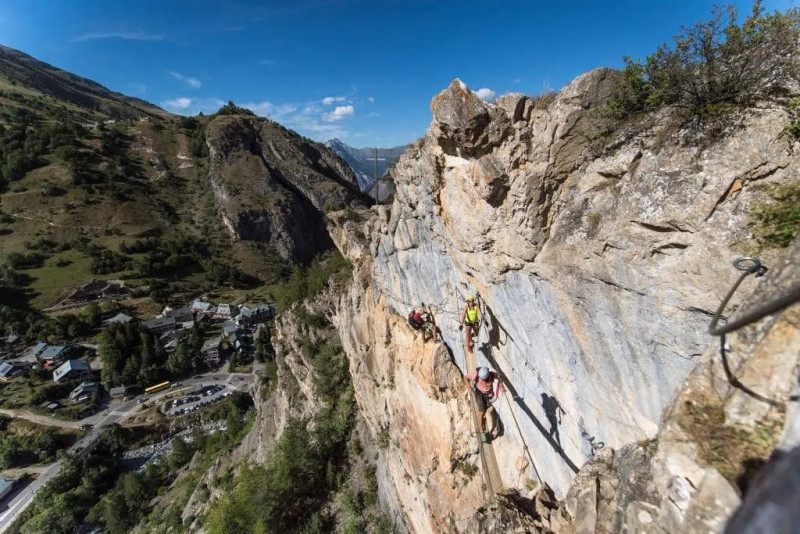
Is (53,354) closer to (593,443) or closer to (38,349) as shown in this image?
(38,349)

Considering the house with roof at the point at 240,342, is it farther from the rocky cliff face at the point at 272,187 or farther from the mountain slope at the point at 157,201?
the rocky cliff face at the point at 272,187

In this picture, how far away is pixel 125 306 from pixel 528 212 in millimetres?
94055

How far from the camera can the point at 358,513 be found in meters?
22.9

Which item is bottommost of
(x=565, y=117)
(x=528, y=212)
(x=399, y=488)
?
(x=399, y=488)

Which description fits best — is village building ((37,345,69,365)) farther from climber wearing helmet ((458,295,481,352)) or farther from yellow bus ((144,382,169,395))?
climber wearing helmet ((458,295,481,352))

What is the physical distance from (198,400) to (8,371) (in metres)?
35.6

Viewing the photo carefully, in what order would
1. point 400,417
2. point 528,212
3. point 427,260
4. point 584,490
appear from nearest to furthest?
point 584,490
point 528,212
point 427,260
point 400,417


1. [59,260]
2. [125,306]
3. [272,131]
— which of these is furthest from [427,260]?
[272,131]

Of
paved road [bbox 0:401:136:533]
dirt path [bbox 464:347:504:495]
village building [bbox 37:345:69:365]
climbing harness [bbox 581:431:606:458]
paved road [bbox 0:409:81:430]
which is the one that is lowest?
paved road [bbox 0:401:136:533]

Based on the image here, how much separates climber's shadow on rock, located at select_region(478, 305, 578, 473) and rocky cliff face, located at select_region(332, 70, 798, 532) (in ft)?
0.17

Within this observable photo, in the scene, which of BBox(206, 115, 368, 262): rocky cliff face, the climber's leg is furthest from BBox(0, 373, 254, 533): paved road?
the climber's leg

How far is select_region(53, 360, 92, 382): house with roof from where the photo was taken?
64.0 meters

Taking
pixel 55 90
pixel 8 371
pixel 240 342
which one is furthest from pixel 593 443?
pixel 55 90

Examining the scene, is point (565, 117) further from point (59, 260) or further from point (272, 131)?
point (272, 131)
